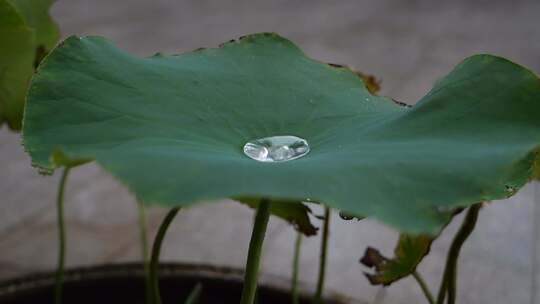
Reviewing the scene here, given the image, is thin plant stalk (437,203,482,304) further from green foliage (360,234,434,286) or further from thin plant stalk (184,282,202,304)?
thin plant stalk (184,282,202,304)

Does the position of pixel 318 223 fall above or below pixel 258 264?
Answer: above

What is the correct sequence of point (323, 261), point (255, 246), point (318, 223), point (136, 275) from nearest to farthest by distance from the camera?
point (255, 246), point (323, 261), point (136, 275), point (318, 223)

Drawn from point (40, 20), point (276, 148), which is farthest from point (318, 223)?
point (276, 148)

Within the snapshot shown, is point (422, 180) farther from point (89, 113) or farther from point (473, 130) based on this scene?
point (89, 113)

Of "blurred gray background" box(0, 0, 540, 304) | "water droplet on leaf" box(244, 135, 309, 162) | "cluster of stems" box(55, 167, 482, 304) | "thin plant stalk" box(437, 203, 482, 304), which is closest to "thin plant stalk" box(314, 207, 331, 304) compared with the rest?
"cluster of stems" box(55, 167, 482, 304)

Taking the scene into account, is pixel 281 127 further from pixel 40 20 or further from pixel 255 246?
pixel 40 20

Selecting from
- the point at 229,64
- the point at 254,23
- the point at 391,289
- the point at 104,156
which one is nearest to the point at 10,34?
the point at 229,64

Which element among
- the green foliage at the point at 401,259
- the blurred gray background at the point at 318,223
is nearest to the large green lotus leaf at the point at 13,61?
the green foliage at the point at 401,259
